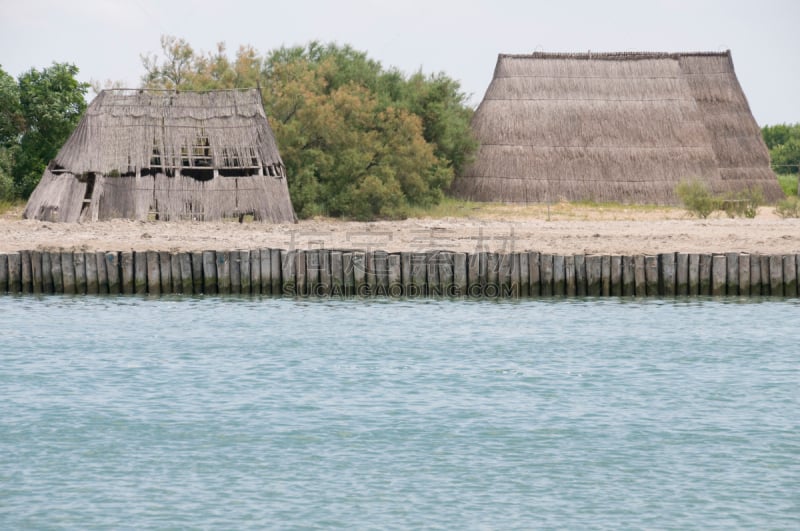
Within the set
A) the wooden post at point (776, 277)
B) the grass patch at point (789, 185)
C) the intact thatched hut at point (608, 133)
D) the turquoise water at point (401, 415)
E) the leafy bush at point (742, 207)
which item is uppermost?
the intact thatched hut at point (608, 133)

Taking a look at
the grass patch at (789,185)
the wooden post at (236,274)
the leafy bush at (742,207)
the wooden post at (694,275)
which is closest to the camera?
the wooden post at (694,275)

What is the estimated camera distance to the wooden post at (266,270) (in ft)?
85.1

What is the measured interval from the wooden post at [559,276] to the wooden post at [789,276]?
4344 mm

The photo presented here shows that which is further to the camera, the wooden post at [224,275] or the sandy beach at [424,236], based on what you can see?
the sandy beach at [424,236]

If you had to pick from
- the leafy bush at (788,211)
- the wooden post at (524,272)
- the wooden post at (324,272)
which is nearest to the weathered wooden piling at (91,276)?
the wooden post at (324,272)

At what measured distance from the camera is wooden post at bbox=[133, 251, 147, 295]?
86.1ft

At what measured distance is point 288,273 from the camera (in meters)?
26.0

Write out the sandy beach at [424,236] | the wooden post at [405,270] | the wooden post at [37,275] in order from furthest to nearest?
the sandy beach at [424,236] < the wooden post at [37,275] < the wooden post at [405,270]

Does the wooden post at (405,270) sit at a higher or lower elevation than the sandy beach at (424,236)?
lower

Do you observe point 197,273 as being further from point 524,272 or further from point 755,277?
point 755,277

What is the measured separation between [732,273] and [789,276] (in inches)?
47.9

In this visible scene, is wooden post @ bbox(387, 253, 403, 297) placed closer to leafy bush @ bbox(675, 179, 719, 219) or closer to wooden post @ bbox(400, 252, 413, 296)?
wooden post @ bbox(400, 252, 413, 296)

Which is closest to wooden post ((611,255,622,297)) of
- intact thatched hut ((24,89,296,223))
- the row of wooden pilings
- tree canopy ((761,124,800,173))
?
the row of wooden pilings

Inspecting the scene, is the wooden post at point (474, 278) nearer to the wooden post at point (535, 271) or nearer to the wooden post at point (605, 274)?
the wooden post at point (535, 271)
